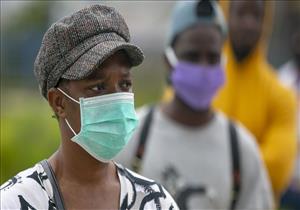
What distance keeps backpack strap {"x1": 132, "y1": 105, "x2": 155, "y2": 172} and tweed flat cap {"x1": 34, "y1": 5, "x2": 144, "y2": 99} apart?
183 centimetres

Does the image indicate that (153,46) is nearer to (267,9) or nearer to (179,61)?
(267,9)

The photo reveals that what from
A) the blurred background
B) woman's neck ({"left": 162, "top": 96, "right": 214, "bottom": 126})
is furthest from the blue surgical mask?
woman's neck ({"left": 162, "top": 96, "right": 214, "bottom": 126})

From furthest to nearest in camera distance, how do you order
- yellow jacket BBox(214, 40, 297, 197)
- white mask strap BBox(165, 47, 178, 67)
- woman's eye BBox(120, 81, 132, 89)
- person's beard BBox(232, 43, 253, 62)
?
person's beard BBox(232, 43, 253, 62), yellow jacket BBox(214, 40, 297, 197), white mask strap BBox(165, 47, 178, 67), woman's eye BBox(120, 81, 132, 89)

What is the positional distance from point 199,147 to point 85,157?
185 cm

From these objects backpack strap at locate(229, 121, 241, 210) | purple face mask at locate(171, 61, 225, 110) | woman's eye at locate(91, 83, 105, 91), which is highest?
woman's eye at locate(91, 83, 105, 91)

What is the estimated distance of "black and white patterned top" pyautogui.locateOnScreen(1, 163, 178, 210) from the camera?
407cm

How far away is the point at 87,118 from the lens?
4.35 m

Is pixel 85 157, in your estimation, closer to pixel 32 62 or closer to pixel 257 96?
pixel 257 96

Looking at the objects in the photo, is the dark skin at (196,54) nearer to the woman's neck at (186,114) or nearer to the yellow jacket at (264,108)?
the woman's neck at (186,114)

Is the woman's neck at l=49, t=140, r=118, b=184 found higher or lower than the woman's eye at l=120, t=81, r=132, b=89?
lower

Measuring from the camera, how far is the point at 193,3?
22.1 ft

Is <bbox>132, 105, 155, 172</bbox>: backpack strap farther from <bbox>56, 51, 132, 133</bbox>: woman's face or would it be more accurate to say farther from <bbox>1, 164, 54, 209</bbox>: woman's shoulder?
<bbox>1, 164, 54, 209</bbox>: woman's shoulder

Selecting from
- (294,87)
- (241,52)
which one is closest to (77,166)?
(241,52)

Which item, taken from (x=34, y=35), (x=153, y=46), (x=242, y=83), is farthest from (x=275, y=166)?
(x=153, y=46)
